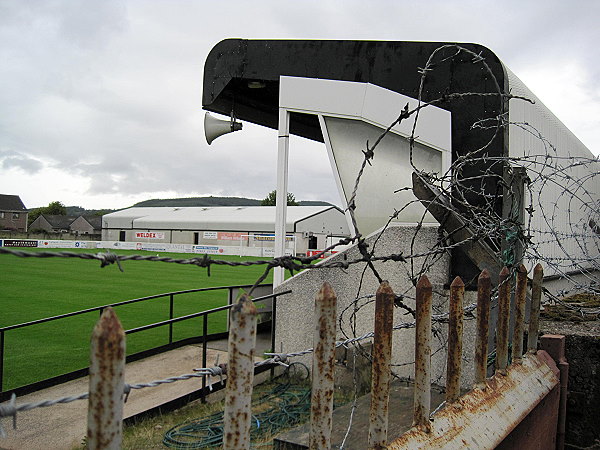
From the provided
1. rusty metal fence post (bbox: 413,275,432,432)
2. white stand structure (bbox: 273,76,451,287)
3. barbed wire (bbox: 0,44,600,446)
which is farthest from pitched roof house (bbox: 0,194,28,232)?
rusty metal fence post (bbox: 413,275,432,432)

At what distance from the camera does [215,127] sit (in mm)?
9070

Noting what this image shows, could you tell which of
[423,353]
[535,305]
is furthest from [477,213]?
[423,353]

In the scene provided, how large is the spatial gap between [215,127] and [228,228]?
4542 cm

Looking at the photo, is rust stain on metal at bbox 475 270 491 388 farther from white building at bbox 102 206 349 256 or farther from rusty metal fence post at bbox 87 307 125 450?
white building at bbox 102 206 349 256

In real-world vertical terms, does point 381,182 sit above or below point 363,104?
below

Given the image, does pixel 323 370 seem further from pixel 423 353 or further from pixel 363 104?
pixel 363 104

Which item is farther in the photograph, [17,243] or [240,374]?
[17,243]

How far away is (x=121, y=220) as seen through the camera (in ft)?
199

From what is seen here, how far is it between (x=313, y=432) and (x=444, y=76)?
604 cm

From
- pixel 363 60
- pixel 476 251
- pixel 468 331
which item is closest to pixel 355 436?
pixel 476 251

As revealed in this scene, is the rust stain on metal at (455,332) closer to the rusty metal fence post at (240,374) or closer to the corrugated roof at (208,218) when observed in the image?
the rusty metal fence post at (240,374)

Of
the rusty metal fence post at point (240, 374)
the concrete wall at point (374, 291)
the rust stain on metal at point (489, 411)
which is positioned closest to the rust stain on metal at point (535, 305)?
the rust stain on metal at point (489, 411)

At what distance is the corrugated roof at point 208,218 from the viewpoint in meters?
52.3

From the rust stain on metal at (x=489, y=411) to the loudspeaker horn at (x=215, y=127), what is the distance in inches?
273
